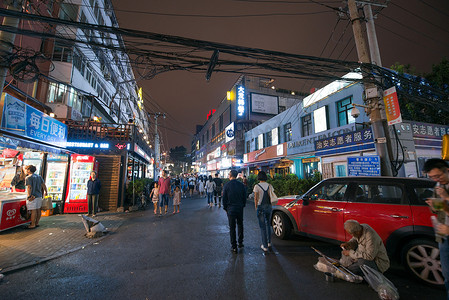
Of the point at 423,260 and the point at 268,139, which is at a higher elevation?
the point at 268,139

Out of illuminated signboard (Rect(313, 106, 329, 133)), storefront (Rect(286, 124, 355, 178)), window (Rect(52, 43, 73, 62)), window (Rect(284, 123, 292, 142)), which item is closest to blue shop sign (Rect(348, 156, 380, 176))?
storefront (Rect(286, 124, 355, 178))

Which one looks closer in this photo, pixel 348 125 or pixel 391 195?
pixel 391 195

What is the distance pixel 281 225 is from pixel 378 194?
262 cm

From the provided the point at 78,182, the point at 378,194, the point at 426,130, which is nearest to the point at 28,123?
the point at 78,182

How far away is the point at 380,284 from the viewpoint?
2.97 metres

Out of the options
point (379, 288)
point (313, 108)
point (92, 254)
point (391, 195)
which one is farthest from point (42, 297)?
point (313, 108)

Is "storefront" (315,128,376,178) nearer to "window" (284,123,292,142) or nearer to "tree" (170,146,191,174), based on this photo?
"window" (284,123,292,142)

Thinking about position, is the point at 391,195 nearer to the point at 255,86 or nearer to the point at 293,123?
the point at 293,123

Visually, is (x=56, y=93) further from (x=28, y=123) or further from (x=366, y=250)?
(x=366, y=250)

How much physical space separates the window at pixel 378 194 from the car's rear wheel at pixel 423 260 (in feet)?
2.42

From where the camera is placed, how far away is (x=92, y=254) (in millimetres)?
4871

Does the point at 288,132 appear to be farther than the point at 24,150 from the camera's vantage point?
Yes

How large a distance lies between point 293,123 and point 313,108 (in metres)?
2.50

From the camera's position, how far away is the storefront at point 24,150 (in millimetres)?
6265
